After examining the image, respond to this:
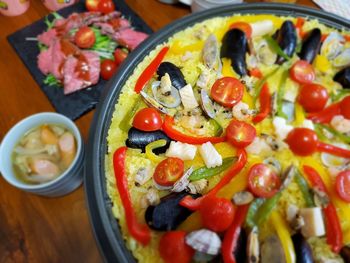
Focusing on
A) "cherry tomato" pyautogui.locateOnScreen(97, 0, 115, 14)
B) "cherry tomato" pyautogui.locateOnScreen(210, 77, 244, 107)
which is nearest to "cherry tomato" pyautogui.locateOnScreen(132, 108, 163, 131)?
"cherry tomato" pyautogui.locateOnScreen(210, 77, 244, 107)

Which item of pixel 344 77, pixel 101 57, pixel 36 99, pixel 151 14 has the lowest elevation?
pixel 36 99

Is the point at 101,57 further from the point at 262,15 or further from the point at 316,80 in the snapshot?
the point at 316,80

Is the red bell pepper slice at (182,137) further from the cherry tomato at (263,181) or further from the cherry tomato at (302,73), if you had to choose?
the cherry tomato at (302,73)

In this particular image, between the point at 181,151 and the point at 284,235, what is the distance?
0.42 meters

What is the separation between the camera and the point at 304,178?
115cm

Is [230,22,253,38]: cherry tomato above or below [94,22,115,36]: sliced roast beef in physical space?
above

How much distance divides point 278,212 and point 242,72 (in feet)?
1.84

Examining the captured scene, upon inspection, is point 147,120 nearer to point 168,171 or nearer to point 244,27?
point 168,171

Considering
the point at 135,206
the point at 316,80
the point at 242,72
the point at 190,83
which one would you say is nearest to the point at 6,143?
the point at 135,206

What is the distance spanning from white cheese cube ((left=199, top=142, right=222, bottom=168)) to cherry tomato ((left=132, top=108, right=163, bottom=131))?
18cm

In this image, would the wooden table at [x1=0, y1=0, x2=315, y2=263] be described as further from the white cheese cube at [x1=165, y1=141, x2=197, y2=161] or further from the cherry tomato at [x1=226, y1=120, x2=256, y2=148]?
the cherry tomato at [x1=226, y1=120, x2=256, y2=148]

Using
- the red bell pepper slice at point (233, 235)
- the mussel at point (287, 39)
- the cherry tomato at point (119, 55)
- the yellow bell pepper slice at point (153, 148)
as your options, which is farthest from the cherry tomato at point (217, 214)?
the cherry tomato at point (119, 55)

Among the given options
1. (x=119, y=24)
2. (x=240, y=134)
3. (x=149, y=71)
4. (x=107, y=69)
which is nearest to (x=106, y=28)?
(x=119, y=24)

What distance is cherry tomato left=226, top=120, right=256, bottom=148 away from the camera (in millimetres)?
1177
